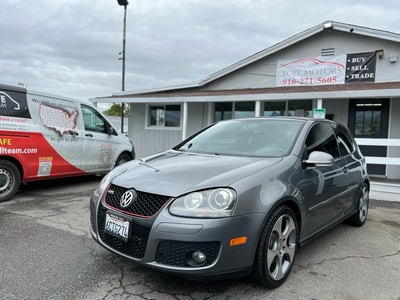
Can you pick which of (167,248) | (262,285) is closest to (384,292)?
(262,285)

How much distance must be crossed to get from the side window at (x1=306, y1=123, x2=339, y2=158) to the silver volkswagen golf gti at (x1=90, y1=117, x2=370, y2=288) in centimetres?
3

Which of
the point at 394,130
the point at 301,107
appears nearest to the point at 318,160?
the point at 394,130

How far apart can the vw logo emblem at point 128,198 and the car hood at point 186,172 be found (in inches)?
2.2

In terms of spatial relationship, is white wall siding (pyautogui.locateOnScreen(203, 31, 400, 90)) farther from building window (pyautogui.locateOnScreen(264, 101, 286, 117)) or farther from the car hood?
the car hood

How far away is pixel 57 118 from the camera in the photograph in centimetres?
635

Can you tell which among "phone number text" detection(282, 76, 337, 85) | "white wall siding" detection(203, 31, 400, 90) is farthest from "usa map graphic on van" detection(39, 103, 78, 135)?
"phone number text" detection(282, 76, 337, 85)

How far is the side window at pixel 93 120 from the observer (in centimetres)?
705

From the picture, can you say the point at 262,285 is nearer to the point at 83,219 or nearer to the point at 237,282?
the point at 237,282

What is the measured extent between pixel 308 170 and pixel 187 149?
138 centimetres

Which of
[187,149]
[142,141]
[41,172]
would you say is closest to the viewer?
[187,149]

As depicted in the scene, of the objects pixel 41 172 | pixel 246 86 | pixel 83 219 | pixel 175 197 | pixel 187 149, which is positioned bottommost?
pixel 83 219

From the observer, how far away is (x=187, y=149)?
149 inches

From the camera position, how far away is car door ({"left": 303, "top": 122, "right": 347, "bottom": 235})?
3141 millimetres

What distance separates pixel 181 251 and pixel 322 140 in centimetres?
229
